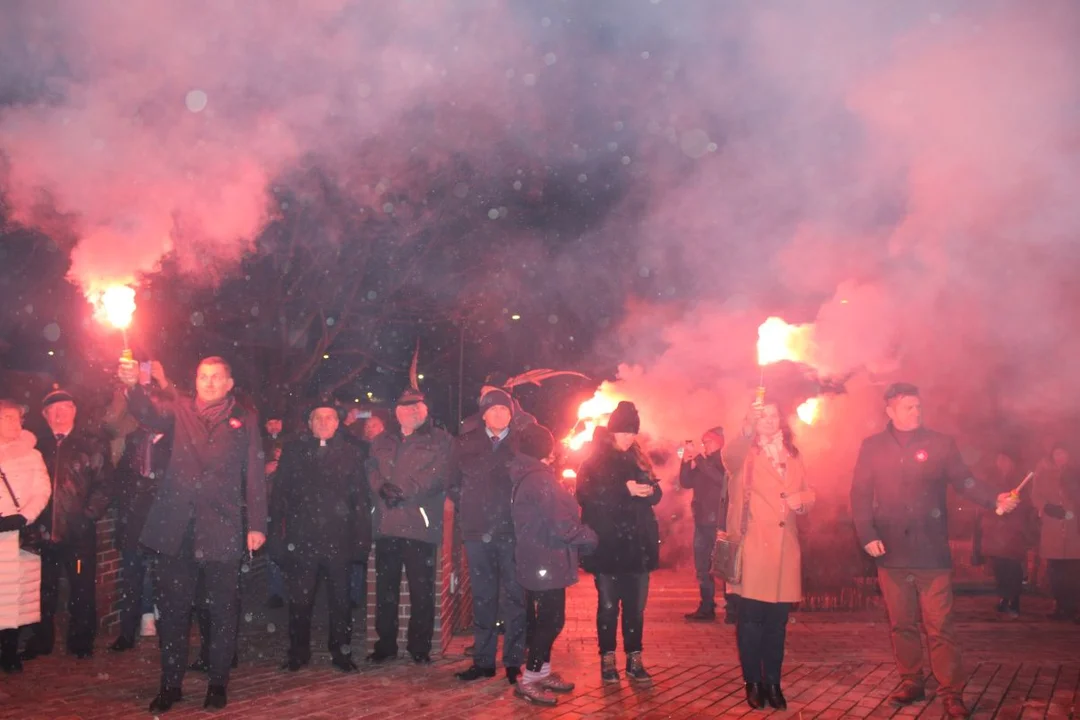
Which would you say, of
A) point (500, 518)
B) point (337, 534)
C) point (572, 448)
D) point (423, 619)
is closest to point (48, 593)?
point (337, 534)

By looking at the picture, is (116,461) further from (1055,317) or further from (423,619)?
(1055,317)

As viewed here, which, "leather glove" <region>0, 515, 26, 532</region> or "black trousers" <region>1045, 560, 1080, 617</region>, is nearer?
"leather glove" <region>0, 515, 26, 532</region>

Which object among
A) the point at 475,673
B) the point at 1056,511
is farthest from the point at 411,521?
the point at 1056,511

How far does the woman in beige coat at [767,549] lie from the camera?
506cm

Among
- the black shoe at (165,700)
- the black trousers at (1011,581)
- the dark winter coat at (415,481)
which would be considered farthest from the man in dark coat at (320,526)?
the black trousers at (1011,581)

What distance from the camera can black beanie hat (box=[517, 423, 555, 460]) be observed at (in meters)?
5.52

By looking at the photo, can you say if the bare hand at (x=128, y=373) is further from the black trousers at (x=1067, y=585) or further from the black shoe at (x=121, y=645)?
the black trousers at (x=1067, y=585)

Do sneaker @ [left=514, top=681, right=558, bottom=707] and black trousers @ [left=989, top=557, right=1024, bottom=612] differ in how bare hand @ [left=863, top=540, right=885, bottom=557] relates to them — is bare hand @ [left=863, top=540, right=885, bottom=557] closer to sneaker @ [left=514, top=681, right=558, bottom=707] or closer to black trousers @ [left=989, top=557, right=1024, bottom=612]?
sneaker @ [left=514, top=681, right=558, bottom=707]

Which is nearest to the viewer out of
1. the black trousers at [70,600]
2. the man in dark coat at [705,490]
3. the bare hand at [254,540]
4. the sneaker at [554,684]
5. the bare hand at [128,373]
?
the bare hand at [128,373]

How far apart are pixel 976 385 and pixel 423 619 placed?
8.43 metres

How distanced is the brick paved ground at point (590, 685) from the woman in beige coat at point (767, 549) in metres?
0.30

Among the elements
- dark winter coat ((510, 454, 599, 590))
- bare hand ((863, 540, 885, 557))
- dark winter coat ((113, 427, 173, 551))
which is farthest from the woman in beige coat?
dark winter coat ((113, 427, 173, 551))

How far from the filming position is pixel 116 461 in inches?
271

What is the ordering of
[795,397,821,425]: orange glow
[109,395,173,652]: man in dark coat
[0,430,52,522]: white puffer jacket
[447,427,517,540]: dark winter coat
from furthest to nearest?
[795,397,821,425]: orange glow → [109,395,173,652]: man in dark coat → [447,427,517,540]: dark winter coat → [0,430,52,522]: white puffer jacket
